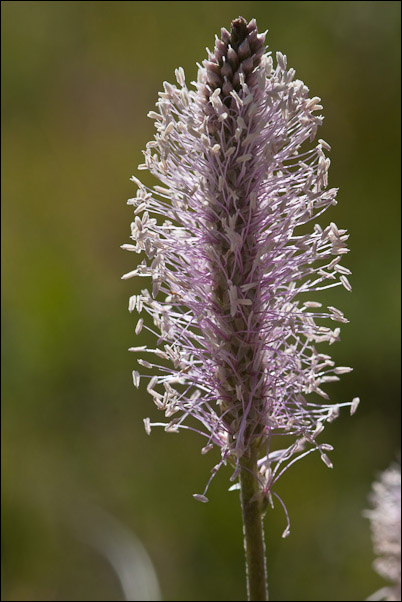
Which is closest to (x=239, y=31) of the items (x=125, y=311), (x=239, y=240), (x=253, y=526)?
(x=239, y=240)

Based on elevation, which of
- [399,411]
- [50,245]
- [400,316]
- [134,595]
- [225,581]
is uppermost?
[50,245]

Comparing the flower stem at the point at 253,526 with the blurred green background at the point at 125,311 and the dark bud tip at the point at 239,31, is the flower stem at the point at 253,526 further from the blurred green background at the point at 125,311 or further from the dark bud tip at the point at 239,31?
the blurred green background at the point at 125,311

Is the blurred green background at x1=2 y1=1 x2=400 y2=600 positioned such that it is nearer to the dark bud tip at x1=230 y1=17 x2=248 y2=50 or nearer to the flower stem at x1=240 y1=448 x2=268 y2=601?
the flower stem at x1=240 y1=448 x2=268 y2=601

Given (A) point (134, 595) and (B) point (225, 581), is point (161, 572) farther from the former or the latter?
(A) point (134, 595)

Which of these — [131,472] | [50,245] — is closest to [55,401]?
[131,472]

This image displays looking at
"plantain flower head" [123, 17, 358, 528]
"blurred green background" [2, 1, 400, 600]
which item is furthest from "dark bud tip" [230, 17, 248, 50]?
"blurred green background" [2, 1, 400, 600]

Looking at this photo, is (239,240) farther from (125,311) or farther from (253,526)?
(125,311)
